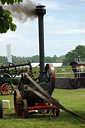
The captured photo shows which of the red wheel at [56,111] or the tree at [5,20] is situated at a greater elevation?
the tree at [5,20]

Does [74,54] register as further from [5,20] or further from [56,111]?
[5,20]

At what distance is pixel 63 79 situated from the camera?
77.6 feet

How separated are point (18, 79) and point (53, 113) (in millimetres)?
9624

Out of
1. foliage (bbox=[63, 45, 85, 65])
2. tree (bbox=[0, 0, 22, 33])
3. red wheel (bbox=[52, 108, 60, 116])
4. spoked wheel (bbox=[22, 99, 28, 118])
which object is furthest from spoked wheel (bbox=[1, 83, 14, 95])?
foliage (bbox=[63, 45, 85, 65])

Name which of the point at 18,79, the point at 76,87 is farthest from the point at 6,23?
the point at 76,87

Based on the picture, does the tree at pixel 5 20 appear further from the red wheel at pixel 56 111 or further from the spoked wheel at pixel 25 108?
the red wheel at pixel 56 111

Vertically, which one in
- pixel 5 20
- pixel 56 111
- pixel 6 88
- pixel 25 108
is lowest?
pixel 6 88

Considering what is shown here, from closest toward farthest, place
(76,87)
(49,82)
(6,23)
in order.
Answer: (6,23), (49,82), (76,87)

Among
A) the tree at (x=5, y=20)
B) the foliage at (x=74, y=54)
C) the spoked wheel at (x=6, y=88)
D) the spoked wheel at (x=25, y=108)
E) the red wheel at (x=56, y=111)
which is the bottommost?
the foliage at (x=74, y=54)

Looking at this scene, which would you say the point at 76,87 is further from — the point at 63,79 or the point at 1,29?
the point at 1,29

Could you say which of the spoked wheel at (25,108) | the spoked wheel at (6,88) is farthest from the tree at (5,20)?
the spoked wheel at (6,88)

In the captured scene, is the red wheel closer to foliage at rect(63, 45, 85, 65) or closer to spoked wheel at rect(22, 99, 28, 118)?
spoked wheel at rect(22, 99, 28, 118)

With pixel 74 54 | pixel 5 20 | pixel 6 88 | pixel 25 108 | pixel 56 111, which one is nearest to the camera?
pixel 5 20

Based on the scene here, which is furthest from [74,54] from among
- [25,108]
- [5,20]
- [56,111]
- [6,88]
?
[5,20]
